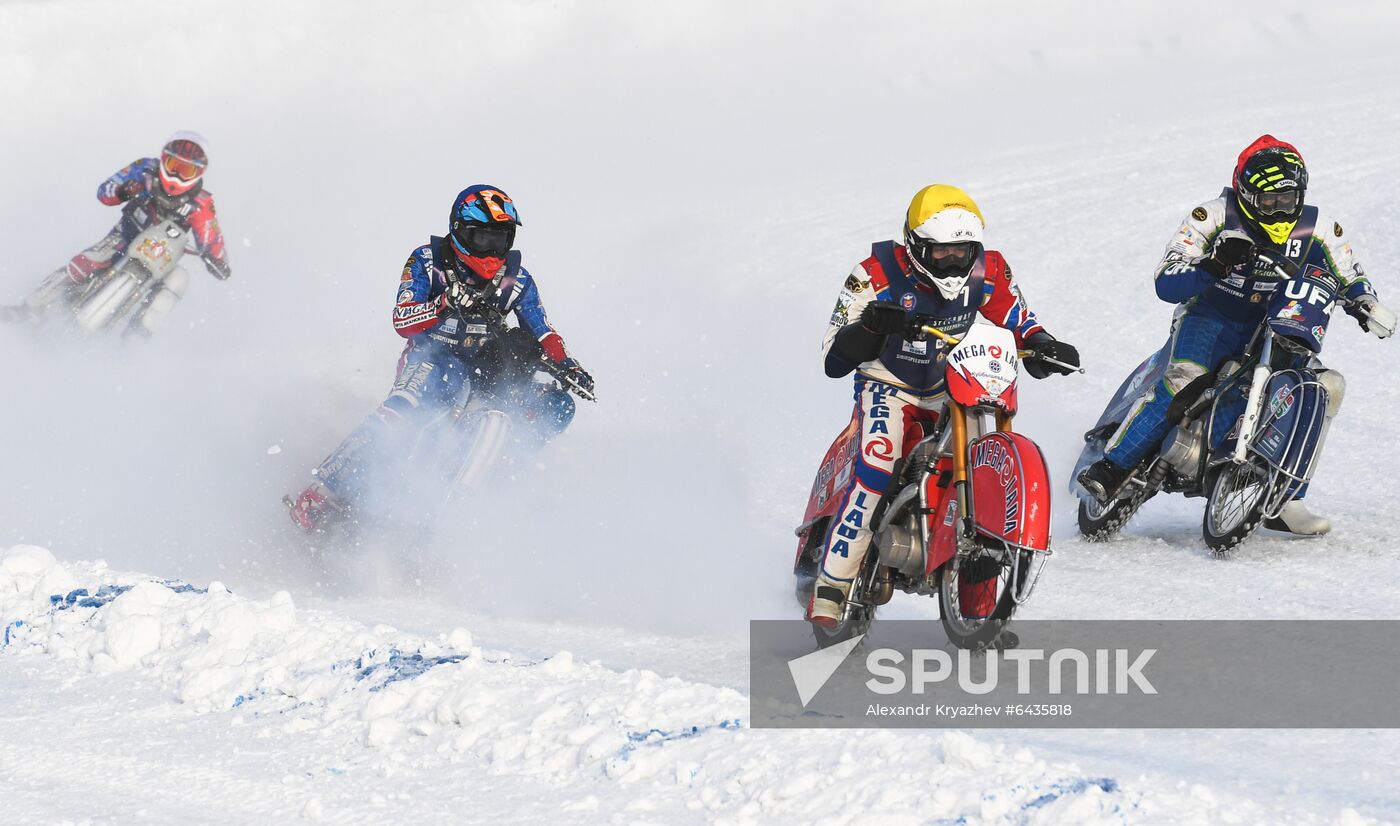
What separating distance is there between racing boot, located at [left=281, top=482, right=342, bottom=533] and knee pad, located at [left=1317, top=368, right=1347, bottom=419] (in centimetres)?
528

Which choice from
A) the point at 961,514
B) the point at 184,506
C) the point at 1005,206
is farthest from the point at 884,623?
the point at 1005,206

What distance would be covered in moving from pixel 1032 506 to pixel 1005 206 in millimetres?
12564

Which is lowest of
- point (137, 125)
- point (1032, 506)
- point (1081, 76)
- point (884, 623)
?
point (884, 623)

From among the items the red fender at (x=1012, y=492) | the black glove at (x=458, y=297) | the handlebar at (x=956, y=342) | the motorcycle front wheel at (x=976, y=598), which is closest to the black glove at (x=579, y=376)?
the black glove at (x=458, y=297)

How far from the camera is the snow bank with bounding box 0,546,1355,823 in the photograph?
421 centimetres

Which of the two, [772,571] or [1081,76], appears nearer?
[772,571]

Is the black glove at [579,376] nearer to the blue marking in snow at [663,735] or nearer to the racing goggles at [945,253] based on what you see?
the racing goggles at [945,253]

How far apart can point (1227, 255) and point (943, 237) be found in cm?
247

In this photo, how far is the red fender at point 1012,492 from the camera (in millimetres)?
5590

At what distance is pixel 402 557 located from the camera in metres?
8.98

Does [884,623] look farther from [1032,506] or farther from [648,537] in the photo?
[648,537]

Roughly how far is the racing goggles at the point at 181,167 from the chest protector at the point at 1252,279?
366 inches

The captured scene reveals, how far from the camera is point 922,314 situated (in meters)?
6.36

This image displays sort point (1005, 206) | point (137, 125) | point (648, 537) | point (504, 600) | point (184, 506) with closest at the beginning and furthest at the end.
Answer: point (504, 600) → point (648, 537) → point (184, 506) → point (1005, 206) → point (137, 125)
